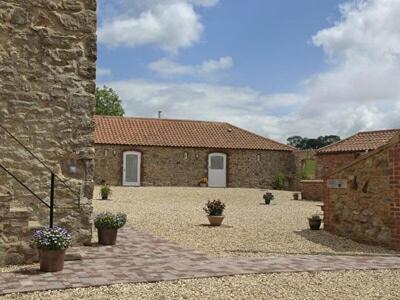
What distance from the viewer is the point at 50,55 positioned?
8.67 meters

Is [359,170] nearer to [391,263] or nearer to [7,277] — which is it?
[391,263]

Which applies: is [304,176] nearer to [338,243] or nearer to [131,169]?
[131,169]

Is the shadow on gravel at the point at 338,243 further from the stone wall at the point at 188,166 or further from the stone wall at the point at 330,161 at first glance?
the stone wall at the point at 188,166

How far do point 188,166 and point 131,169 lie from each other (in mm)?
3556

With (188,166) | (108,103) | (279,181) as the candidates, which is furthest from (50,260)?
(108,103)

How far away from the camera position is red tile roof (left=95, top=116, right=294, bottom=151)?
1161 inches

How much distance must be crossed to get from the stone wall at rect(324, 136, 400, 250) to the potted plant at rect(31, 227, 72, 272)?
246 inches

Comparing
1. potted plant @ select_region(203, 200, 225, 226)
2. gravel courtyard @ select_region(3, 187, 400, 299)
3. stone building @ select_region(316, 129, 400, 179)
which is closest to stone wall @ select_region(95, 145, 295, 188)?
stone building @ select_region(316, 129, 400, 179)

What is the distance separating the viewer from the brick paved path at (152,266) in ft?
20.0

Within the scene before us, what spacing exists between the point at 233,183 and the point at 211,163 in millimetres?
1960

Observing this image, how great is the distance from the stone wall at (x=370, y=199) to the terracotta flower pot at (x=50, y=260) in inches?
248

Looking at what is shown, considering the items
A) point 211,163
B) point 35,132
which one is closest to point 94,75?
point 35,132

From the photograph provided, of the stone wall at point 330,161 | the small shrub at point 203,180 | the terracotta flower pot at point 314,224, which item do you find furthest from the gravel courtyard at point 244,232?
the small shrub at point 203,180

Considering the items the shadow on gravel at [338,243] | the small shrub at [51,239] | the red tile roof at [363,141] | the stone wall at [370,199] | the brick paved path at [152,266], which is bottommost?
the brick paved path at [152,266]
